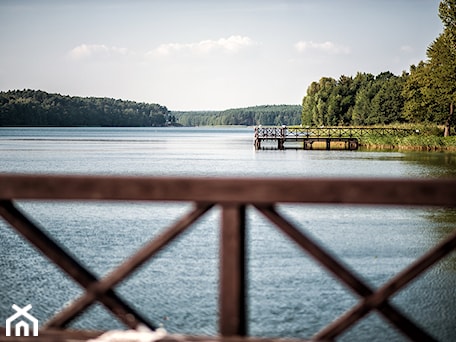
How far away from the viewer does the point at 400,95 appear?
346 ft

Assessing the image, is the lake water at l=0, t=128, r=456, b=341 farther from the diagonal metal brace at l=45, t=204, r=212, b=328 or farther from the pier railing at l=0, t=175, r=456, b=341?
the diagonal metal brace at l=45, t=204, r=212, b=328

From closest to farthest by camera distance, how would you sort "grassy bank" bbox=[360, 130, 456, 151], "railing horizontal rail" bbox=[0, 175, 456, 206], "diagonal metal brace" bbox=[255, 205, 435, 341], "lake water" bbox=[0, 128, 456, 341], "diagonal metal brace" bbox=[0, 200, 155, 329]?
"railing horizontal rail" bbox=[0, 175, 456, 206] < "diagonal metal brace" bbox=[255, 205, 435, 341] < "diagonal metal brace" bbox=[0, 200, 155, 329] < "lake water" bbox=[0, 128, 456, 341] < "grassy bank" bbox=[360, 130, 456, 151]

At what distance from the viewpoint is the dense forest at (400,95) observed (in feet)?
220

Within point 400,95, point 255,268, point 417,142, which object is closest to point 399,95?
point 400,95

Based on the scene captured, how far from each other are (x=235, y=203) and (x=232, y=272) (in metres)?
0.40

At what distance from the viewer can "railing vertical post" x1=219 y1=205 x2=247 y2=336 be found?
3830 mm

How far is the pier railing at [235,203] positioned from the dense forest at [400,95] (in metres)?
65.1

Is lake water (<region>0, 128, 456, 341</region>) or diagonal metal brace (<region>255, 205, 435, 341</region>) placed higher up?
diagonal metal brace (<region>255, 205, 435, 341</region>)

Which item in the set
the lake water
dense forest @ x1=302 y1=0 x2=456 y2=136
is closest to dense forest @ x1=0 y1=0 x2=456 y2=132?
A: dense forest @ x1=302 y1=0 x2=456 y2=136

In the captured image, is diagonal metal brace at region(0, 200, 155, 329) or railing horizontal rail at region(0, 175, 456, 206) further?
diagonal metal brace at region(0, 200, 155, 329)

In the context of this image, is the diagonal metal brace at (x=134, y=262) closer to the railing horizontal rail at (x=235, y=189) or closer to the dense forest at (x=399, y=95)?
the railing horizontal rail at (x=235, y=189)

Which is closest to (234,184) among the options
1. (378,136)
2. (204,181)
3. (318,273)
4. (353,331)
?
(204,181)

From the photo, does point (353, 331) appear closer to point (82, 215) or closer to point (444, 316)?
point (444, 316)

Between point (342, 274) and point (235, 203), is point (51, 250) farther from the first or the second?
point (342, 274)
